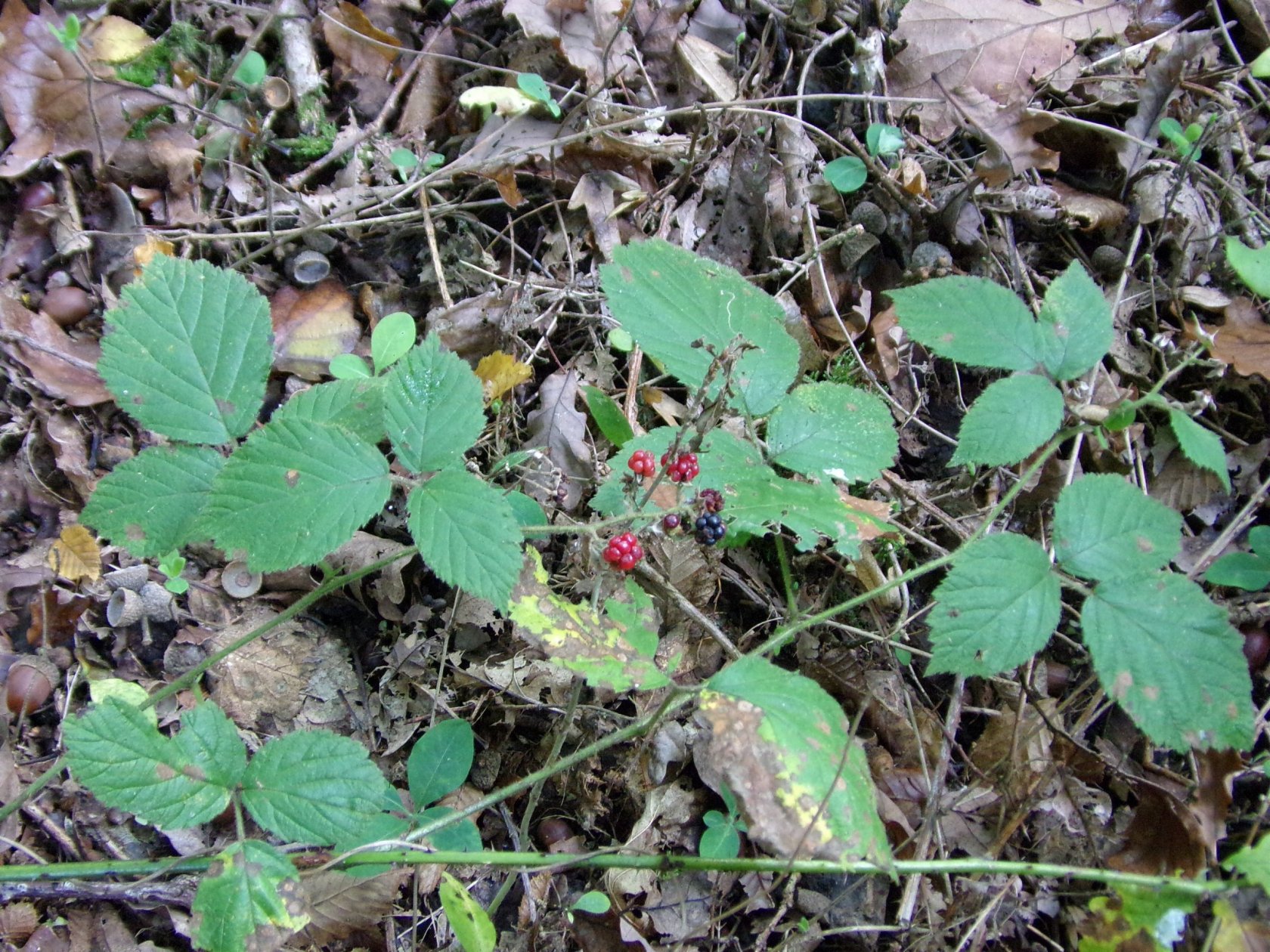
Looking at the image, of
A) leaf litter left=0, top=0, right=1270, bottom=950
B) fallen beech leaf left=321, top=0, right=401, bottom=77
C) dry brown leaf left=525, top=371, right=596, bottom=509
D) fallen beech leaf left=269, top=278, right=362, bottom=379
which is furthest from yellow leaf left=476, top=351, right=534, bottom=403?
fallen beech leaf left=321, top=0, right=401, bottom=77

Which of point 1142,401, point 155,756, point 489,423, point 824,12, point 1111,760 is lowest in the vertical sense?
point 1111,760

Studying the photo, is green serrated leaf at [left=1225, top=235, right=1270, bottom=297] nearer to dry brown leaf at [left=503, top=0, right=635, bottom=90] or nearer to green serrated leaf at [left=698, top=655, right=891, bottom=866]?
green serrated leaf at [left=698, top=655, right=891, bottom=866]

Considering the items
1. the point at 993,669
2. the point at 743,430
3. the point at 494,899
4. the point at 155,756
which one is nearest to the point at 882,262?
the point at 743,430

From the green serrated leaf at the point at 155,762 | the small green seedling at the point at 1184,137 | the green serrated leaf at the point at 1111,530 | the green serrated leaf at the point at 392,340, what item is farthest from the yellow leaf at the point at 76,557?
the small green seedling at the point at 1184,137

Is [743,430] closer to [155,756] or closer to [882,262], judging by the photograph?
[882,262]

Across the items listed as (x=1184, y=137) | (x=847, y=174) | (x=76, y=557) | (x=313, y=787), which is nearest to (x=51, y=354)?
(x=76, y=557)

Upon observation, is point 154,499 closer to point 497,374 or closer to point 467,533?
point 467,533
